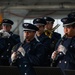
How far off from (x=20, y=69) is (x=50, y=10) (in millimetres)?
3352

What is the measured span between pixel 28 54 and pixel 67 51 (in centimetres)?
40

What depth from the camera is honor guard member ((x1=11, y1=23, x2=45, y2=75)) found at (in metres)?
2.84

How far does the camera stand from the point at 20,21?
612 cm

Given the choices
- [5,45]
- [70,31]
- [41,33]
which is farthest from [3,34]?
[70,31]

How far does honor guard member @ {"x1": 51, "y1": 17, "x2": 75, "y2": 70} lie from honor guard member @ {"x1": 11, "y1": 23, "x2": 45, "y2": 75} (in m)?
0.17

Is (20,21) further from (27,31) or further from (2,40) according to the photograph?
(27,31)

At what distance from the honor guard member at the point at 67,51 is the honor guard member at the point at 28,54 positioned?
175 mm

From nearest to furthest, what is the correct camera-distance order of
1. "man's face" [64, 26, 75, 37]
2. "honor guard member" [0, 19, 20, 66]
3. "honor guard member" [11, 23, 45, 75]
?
1. "honor guard member" [11, 23, 45, 75]
2. "man's face" [64, 26, 75, 37]
3. "honor guard member" [0, 19, 20, 66]

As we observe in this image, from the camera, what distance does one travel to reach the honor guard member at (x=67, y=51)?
2.90m

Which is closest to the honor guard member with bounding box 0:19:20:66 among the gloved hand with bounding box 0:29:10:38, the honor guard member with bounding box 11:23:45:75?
the gloved hand with bounding box 0:29:10:38

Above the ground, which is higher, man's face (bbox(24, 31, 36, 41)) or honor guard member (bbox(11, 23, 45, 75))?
man's face (bbox(24, 31, 36, 41))

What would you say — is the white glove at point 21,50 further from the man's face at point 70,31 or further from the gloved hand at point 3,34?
the gloved hand at point 3,34

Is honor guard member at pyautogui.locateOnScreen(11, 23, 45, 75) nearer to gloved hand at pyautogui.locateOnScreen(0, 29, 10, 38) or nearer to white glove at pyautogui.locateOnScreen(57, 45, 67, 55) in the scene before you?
white glove at pyautogui.locateOnScreen(57, 45, 67, 55)

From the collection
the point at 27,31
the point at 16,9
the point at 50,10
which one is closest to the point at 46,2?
the point at 50,10
